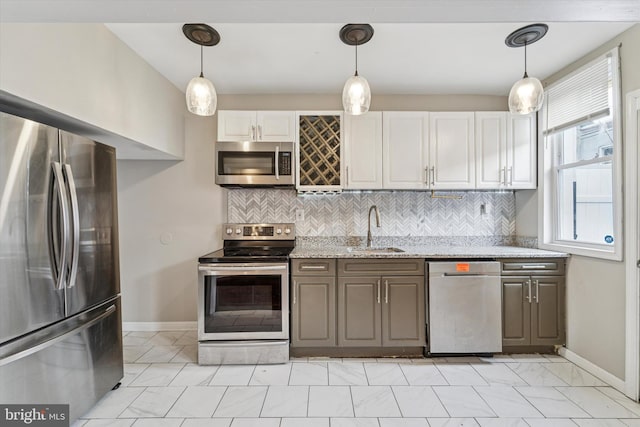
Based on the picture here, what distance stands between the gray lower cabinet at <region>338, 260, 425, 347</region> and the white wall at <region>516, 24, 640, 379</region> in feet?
4.28

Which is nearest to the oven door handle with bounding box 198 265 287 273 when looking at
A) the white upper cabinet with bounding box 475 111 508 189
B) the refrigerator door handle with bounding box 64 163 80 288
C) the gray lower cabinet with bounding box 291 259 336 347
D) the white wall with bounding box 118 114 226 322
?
the gray lower cabinet with bounding box 291 259 336 347

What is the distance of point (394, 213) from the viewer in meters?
3.39

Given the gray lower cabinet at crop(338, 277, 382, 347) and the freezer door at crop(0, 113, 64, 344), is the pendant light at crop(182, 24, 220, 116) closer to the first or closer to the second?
the freezer door at crop(0, 113, 64, 344)

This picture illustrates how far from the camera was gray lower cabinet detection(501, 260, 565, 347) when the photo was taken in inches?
108

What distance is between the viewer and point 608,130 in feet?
7.93

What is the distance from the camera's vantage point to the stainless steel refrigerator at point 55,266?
4.79ft

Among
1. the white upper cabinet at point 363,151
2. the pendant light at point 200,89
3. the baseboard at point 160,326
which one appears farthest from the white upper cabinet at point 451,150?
the baseboard at point 160,326

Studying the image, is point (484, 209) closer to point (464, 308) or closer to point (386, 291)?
point (464, 308)

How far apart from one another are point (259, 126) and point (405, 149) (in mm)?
1496

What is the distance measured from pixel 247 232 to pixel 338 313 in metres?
1.32

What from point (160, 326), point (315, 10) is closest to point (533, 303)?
point (315, 10)

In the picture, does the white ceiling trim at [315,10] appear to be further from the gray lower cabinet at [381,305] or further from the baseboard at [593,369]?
the baseboard at [593,369]

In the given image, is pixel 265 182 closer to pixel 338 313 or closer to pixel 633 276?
pixel 338 313

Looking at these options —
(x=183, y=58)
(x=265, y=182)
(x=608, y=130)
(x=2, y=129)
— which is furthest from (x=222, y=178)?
(x=608, y=130)
